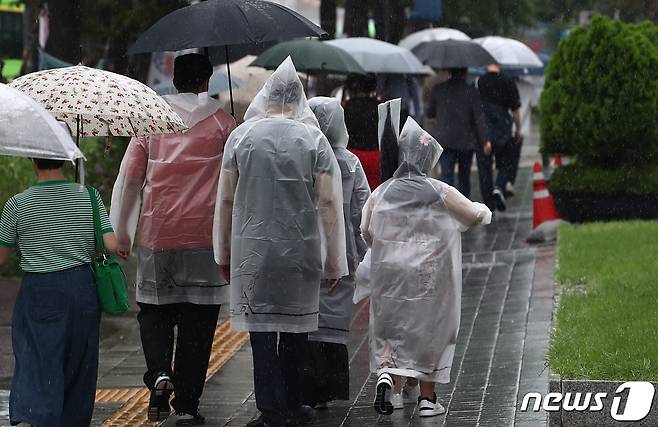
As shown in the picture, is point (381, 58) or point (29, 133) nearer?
point (29, 133)

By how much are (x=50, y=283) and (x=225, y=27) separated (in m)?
2.30

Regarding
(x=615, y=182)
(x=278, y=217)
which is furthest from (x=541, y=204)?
(x=278, y=217)

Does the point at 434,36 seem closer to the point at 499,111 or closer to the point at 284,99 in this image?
the point at 499,111

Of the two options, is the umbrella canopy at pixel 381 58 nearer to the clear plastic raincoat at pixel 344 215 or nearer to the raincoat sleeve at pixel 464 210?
the clear plastic raincoat at pixel 344 215

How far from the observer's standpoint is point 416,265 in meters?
7.93

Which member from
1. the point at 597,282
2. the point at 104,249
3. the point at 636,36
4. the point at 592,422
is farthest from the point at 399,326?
the point at 636,36

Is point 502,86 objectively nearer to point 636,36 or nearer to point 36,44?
point 636,36

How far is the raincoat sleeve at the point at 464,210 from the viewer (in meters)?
7.93

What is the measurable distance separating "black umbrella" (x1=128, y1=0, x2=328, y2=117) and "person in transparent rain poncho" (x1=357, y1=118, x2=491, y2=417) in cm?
108

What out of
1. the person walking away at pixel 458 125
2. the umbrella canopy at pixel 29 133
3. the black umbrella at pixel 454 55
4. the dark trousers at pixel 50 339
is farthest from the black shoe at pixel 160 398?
the black umbrella at pixel 454 55

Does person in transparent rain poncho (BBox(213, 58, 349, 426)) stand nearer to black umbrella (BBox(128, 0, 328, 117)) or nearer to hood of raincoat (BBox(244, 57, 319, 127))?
hood of raincoat (BBox(244, 57, 319, 127))

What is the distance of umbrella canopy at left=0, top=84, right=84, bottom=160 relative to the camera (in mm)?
6398

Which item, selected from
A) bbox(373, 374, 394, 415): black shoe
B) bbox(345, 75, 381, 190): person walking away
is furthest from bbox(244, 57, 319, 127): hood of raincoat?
bbox(345, 75, 381, 190): person walking away

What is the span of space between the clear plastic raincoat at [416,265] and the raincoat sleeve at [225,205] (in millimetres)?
895
